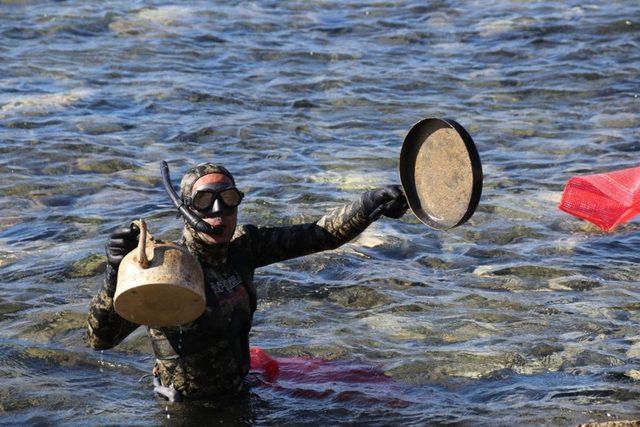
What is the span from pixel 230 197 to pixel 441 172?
3.43 feet

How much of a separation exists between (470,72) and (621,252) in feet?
19.5

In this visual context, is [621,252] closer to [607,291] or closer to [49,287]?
[607,291]

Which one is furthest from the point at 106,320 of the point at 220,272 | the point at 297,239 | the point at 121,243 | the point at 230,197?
the point at 297,239

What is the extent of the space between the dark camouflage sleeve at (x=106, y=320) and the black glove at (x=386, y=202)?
1.32m

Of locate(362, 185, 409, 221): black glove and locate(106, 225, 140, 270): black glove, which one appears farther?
locate(362, 185, 409, 221): black glove

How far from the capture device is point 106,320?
5566 millimetres

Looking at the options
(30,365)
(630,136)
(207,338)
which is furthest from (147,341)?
(630,136)

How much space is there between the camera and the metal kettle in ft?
16.4

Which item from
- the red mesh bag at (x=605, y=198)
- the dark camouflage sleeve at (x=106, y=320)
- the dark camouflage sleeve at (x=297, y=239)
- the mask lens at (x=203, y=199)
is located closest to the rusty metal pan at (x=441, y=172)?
the dark camouflage sleeve at (x=297, y=239)

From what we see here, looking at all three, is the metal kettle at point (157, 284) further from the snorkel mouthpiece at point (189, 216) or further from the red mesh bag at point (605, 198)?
the red mesh bag at point (605, 198)

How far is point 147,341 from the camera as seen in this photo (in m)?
7.44

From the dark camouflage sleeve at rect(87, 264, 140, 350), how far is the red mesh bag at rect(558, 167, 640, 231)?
4.44m

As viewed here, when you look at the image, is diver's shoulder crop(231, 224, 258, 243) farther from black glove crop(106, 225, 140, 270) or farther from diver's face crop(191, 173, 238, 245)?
black glove crop(106, 225, 140, 270)

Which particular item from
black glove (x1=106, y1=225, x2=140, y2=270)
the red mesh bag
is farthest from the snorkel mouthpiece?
the red mesh bag
